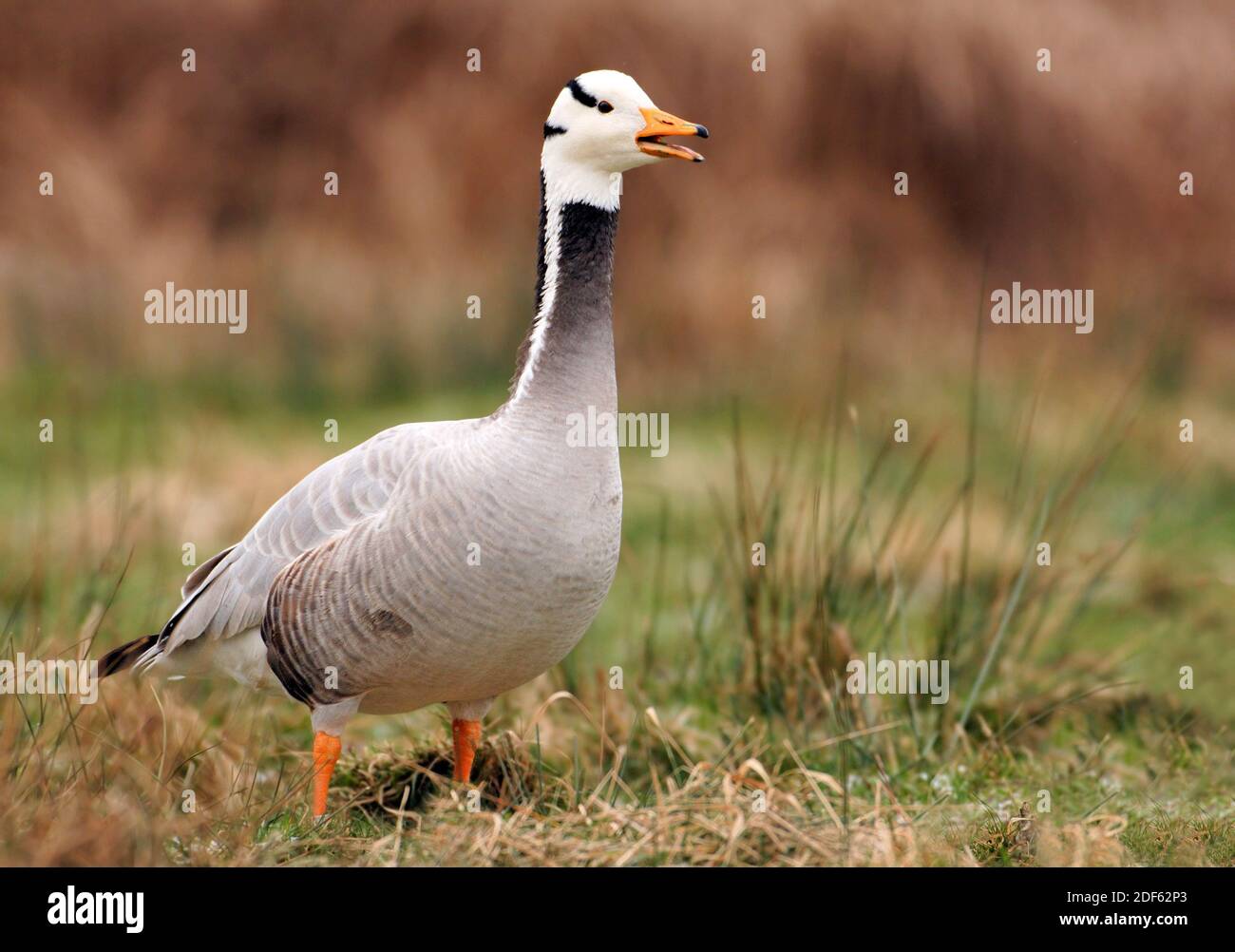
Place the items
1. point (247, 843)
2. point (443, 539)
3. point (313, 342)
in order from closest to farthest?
point (247, 843), point (443, 539), point (313, 342)

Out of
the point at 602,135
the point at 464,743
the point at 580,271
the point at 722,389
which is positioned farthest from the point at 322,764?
the point at 722,389

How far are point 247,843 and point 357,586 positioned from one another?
783mm

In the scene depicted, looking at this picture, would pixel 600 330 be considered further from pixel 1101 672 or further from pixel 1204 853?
pixel 1101 672

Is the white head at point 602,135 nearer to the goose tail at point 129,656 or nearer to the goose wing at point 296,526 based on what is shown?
the goose wing at point 296,526

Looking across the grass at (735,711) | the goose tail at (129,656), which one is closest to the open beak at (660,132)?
the grass at (735,711)

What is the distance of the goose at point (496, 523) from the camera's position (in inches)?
164

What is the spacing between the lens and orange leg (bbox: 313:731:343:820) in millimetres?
4430

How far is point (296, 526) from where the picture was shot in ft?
15.1

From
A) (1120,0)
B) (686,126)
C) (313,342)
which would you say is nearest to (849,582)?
(686,126)

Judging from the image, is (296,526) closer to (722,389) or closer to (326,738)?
(326,738)

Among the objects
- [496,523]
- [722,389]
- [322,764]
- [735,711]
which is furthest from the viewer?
[722,389]

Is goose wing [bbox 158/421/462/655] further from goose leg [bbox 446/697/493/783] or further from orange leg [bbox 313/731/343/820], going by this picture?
goose leg [bbox 446/697/493/783]

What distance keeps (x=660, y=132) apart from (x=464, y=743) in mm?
2026

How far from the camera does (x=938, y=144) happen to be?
1090cm
